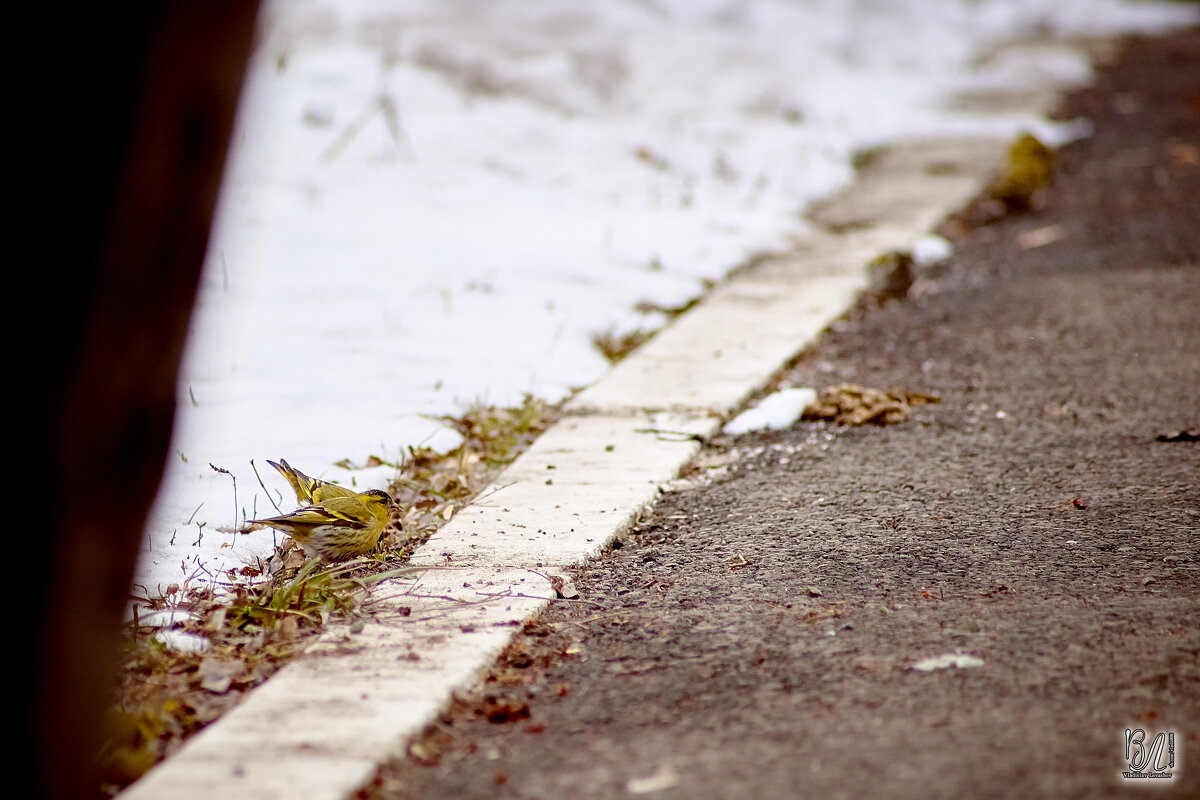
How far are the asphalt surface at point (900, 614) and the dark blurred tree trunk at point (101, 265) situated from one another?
0.49m

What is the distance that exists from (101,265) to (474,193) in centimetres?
436

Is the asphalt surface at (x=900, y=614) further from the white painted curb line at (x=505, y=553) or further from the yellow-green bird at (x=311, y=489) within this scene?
the yellow-green bird at (x=311, y=489)

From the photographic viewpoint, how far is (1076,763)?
4.97 feet

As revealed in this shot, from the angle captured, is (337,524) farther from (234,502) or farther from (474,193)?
(474,193)

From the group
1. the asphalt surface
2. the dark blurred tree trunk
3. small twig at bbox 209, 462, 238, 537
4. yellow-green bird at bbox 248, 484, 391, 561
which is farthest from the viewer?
small twig at bbox 209, 462, 238, 537

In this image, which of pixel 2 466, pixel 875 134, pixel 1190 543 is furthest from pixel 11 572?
pixel 875 134

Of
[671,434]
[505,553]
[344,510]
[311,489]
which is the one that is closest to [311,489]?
[311,489]

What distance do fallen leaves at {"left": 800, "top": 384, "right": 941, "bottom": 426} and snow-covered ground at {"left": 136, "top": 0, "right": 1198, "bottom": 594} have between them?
2.62 ft

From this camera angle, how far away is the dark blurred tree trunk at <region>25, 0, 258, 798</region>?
3.94ft

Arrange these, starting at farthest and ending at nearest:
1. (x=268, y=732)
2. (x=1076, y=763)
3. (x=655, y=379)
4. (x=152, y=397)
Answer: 1. (x=655, y=379)
2. (x=268, y=732)
3. (x=1076, y=763)
4. (x=152, y=397)

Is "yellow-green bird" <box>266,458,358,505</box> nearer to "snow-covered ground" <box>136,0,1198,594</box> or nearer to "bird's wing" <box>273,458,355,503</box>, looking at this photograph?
"bird's wing" <box>273,458,355,503</box>

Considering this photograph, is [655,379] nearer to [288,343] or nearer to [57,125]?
[288,343]

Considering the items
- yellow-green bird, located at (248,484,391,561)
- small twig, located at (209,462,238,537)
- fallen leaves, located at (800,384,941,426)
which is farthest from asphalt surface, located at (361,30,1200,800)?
small twig, located at (209,462,238,537)

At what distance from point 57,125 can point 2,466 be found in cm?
39
